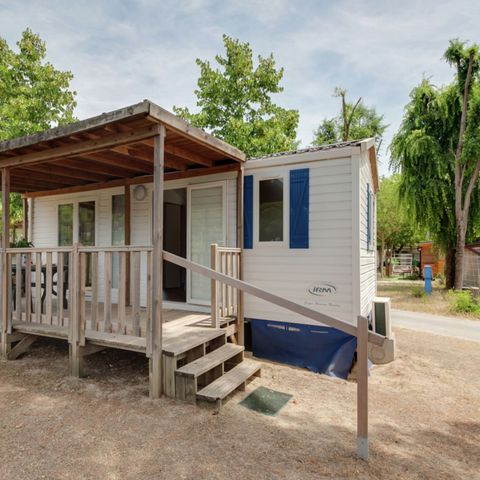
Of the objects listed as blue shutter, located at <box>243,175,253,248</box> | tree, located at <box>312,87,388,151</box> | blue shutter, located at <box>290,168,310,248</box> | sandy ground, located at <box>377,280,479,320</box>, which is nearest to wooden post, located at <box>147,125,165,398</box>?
blue shutter, located at <box>243,175,253,248</box>

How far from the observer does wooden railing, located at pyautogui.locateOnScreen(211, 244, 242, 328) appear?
419 centimetres

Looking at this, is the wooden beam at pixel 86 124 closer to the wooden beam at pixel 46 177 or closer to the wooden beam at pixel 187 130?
the wooden beam at pixel 187 130

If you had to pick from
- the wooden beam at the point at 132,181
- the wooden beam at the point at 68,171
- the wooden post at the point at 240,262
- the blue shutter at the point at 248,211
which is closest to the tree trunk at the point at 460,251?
the blue shutter at the point at 248,211

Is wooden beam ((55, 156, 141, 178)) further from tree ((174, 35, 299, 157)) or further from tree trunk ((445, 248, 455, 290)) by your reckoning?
tree trunk ((445, 248, 455, 290))

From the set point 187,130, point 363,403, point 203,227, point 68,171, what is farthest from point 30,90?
point 363,403

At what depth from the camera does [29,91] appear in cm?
1016

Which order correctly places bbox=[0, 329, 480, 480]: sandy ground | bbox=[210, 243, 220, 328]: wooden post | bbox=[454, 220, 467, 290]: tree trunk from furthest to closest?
bbox=[454, 220, 467, 290]: tree trunk, bbox=[210, 243, 220, 328]: wooden post, bbox=[0, 329, 480, 480]: sandy ground

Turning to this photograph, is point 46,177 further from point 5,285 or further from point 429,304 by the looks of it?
point 429,304

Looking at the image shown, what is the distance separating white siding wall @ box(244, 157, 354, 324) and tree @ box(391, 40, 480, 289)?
8.70 m

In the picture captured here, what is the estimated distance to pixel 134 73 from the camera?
11.3m

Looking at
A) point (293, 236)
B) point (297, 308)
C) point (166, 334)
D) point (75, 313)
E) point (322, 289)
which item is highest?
point (293, 236)

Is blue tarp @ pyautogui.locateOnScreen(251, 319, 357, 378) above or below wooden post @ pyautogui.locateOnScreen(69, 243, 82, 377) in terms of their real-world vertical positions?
below

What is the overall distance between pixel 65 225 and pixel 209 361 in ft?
16.9

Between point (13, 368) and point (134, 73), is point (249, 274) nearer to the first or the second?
point (13, 368)
